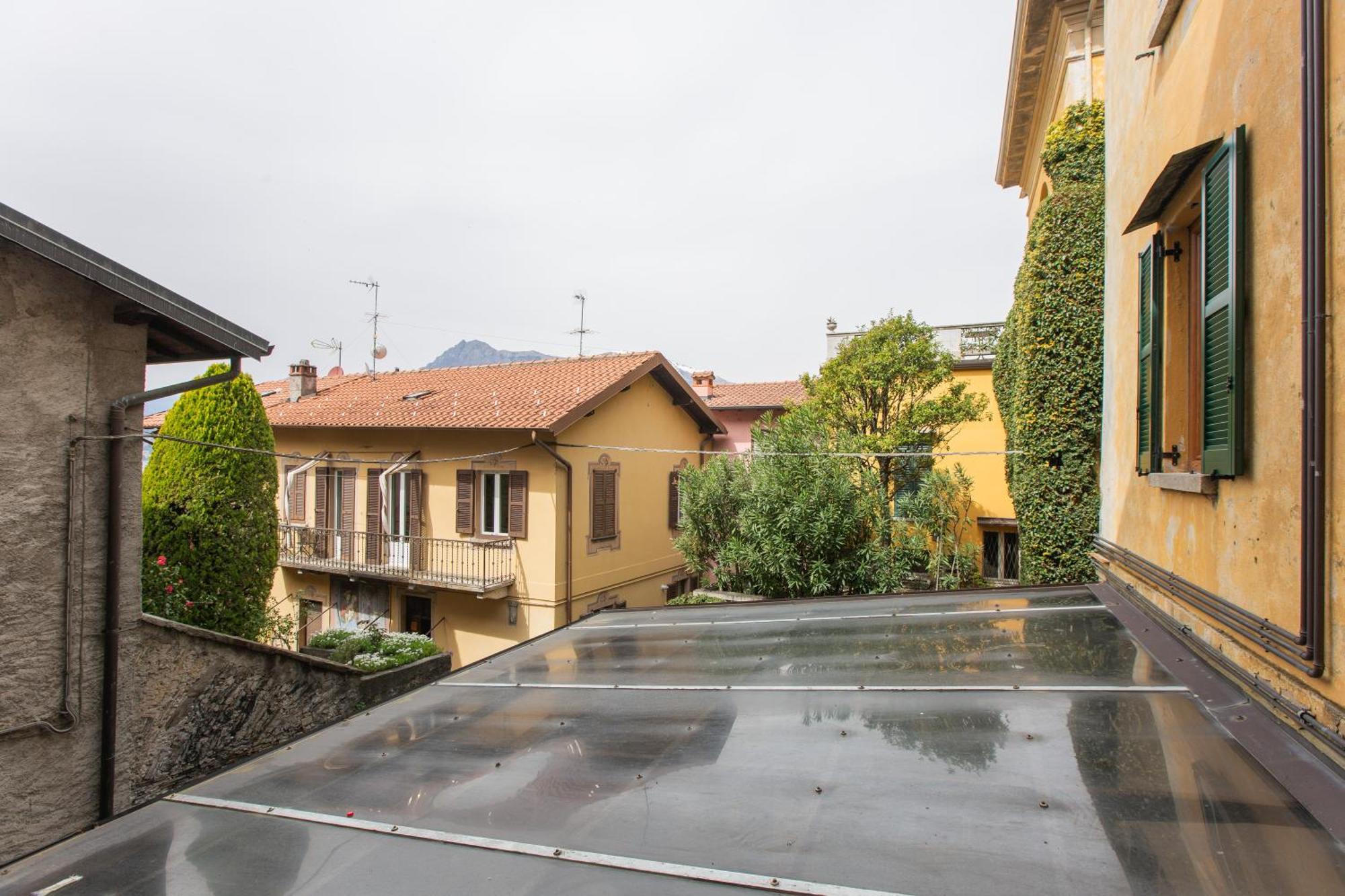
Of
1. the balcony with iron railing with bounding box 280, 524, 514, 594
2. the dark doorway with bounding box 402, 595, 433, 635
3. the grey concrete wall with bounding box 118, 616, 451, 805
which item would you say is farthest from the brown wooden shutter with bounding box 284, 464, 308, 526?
the grey concrete wall with bounding box 118, 616, 451, 805

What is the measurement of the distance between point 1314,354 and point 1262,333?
0.52m

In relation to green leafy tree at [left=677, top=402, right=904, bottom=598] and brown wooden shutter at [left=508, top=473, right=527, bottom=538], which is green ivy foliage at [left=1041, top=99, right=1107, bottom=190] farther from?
brown wooden shutter at [left=508, top=473, right=527, bottom=538]

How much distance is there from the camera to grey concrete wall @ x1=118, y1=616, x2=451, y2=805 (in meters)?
5.12

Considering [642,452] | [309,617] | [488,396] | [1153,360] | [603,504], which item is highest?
[488,396]

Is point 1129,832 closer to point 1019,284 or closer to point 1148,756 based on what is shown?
point 1148,756

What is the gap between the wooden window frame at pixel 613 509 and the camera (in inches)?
563

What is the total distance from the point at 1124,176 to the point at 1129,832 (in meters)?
4.60

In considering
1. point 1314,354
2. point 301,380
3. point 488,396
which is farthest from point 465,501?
point 1314,354

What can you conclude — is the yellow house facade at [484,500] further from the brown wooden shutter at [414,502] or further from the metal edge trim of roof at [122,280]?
the metal edge trim of roof at [122,280]

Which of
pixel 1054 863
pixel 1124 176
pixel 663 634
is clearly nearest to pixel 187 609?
pixel 663 634

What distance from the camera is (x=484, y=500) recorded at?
46.5 feet

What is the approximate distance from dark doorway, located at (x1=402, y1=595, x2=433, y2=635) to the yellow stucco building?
12868 mm

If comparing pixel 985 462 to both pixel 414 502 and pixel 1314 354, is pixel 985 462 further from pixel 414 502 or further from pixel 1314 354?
pixel 1314 354

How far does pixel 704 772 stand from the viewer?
2.55m
